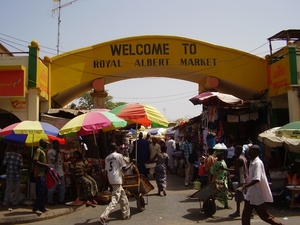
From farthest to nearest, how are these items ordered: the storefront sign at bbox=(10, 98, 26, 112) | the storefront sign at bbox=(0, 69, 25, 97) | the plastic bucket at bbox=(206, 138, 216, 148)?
1. the storefront sign at bbox=(10, 98, 26, 112)
2. the plastic bucket at bbox=(206, 138, 216, 148)
3. the storefront sign at bbox=(0, 69, 25, 97)

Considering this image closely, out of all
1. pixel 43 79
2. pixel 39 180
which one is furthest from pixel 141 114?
pixel 43 79

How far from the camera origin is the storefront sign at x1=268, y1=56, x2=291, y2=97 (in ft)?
41.8

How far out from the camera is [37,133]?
821cm

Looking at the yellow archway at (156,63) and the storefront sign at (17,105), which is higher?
the yellow archway at (156,63)

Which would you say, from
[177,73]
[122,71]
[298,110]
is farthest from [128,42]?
[298,110]

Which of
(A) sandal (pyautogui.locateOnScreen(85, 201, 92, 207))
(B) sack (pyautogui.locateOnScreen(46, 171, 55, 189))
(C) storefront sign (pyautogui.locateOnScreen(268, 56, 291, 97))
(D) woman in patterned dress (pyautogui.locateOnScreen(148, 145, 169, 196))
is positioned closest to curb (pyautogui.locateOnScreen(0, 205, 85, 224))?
(A) sandal (pyautogui.locateOnScreen(85, 201, 92, 207))

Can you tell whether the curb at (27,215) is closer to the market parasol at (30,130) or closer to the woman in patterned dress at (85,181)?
the woman in patterned dress at (85,181)

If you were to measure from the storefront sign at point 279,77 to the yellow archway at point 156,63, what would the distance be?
73 centimetres

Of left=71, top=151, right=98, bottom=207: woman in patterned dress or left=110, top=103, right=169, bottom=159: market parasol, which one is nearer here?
left=71, top=151, right=98, bottom=207: woman in patterned dress

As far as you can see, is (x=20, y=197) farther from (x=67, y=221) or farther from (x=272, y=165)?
(x=272, y=165)

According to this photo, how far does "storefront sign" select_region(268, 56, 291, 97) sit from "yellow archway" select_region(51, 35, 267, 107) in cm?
73

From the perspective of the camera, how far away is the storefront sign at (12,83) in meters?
11.6

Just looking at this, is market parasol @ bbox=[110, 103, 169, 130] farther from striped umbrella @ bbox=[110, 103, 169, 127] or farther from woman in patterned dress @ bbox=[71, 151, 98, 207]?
woman in patterned dress @ bbox=[71, 151, 98, 207]

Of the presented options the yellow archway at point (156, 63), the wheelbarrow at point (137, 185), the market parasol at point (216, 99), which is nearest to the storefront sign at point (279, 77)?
the yellow archway at point (156, 63)
